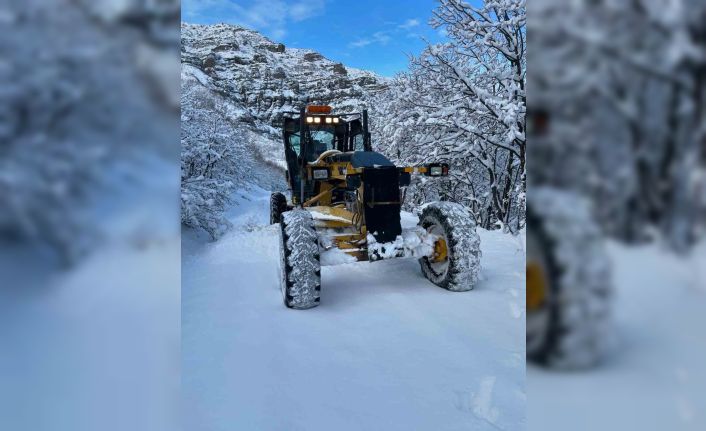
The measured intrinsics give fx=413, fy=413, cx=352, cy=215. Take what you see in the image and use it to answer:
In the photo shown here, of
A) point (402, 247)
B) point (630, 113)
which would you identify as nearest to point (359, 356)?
point (402, 247)

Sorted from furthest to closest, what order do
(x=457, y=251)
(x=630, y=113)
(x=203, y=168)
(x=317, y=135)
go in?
(x=203, y=168) → (x=317, y=135) → (x=457, y=251) → (x=630, y=113)

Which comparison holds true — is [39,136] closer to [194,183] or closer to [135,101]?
[135,101]

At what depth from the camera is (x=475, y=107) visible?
311 inches

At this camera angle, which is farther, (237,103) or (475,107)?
(237,103)

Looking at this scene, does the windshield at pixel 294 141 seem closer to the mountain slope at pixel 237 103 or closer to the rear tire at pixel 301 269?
the mountain slope at pixel 237 103

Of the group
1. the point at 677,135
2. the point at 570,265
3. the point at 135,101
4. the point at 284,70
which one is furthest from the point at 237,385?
the point at 284,70

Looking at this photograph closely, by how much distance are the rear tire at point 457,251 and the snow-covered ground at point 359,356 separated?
13 centimetres

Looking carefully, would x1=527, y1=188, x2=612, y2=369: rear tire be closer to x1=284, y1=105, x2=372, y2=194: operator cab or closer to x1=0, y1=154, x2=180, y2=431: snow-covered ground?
x1=0, y1=154, x2=180, y2=431: snow-covered ground

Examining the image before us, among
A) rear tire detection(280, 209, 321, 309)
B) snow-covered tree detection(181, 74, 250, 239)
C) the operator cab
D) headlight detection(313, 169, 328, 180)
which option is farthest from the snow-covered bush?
the operator cab

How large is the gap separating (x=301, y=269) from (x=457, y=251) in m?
1.43

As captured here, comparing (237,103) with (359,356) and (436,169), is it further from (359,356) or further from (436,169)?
(359,356)

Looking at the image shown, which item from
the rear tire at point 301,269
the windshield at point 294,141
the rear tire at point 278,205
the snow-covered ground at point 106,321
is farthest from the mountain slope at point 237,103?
the rear tire at point 301,269

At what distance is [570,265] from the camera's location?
506mm

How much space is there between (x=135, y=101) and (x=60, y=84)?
119 mm
